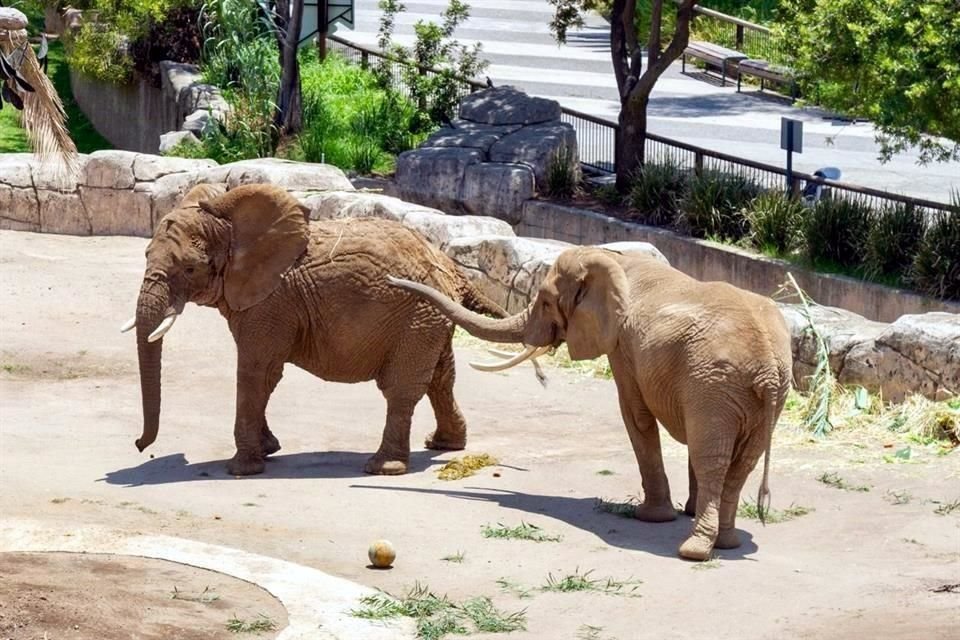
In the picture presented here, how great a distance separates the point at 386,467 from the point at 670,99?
74.7ft

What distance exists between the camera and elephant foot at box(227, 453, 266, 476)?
11.9 m

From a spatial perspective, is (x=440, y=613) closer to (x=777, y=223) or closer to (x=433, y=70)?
(x=777, y=223)

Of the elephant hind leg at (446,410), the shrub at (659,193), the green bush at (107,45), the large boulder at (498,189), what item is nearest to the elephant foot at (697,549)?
the elephant hind leg at (446,410)

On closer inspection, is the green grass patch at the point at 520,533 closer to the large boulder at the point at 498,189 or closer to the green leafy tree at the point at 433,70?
the large boulder at the point at 498,189

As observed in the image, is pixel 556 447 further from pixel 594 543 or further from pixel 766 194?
pixel 766 194

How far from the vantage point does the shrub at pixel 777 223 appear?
19297 mm

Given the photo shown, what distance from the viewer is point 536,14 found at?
42.5 metres

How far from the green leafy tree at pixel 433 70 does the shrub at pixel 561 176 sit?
347 cm

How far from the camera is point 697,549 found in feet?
31.8

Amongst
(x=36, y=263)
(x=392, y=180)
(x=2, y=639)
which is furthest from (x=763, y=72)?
(x=2, y=639)

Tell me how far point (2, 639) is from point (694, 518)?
13.6ft

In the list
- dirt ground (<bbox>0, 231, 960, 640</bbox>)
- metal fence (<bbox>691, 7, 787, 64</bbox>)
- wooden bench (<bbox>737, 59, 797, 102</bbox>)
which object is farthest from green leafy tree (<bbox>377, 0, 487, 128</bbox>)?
dirt ground (<bbox>0, 231, 960, 640</bbox>)

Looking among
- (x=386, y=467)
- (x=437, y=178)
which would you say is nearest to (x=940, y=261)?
(x=437, y=178)

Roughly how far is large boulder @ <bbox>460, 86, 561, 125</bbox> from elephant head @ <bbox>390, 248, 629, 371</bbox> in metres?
12.7
